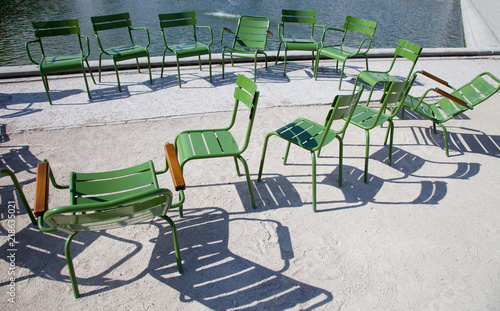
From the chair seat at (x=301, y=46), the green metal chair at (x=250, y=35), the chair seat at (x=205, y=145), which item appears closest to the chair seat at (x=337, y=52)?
the chair seat at (x=301, y=46)

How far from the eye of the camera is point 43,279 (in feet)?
8.20

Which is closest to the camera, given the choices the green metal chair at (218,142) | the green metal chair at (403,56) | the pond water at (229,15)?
the green metal chair at (218,142)

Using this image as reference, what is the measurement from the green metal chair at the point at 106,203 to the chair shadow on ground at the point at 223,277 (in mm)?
162

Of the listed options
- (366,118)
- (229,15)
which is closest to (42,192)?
(366,118)

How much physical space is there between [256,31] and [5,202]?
4750mm

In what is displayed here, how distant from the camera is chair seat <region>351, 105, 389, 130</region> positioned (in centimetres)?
367

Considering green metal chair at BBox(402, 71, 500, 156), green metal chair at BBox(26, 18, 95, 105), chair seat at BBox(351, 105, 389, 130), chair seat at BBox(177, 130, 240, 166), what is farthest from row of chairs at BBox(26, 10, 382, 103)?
chair seat at BBox(177, 130, 240, 166)

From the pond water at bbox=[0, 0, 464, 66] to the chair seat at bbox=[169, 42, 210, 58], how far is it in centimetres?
296

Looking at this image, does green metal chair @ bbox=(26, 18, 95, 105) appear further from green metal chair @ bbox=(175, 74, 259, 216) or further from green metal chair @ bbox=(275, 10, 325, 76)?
green metal chair @ bbox=(275, 10, 325, 76)

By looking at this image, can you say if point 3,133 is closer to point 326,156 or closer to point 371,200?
point 326,156

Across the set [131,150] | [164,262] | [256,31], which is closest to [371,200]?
[164,262]

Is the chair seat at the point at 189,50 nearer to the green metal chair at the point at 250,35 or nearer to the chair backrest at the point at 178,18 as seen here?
the chair backrest at the point at 178,18

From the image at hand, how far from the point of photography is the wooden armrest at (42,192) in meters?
2.09

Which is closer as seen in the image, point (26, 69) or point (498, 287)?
point (498, 287)
